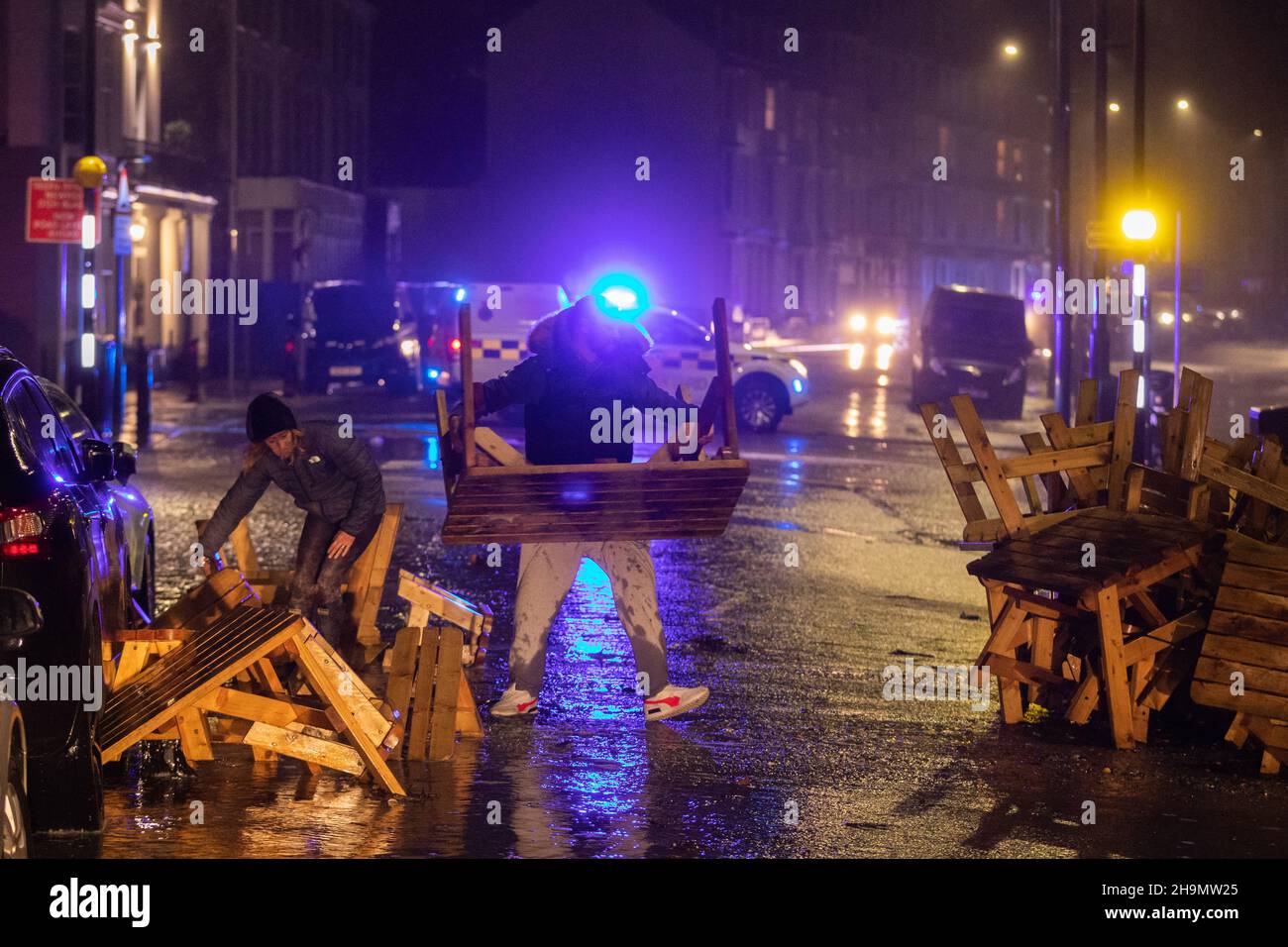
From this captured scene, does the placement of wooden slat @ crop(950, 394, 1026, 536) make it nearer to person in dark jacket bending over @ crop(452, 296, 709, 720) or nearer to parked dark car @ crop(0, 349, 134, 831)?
person in dark jacket bending over @ crop(452, 296, 709, 720)

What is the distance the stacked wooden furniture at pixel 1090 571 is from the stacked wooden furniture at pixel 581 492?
1158 millimetres

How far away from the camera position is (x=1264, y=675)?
748 cm

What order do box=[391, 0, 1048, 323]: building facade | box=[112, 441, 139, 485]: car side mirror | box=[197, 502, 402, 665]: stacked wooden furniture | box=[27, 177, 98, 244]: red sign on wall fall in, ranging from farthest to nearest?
box=[391, 0, 1048, 323]: building facade → box=[27, 177, 98, 244]: red sign on wall → box=[197, 502, 402, 665]: stacked wooden furniture → box=[112, 441, 139, 485]: car side mirror

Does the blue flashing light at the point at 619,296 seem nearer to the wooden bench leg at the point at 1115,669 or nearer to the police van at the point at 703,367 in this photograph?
the police van at the point at 703,367

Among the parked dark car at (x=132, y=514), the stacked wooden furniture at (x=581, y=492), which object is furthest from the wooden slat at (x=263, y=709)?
the parked dark car at (x=132, y=514)

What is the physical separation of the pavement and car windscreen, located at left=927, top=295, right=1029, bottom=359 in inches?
714

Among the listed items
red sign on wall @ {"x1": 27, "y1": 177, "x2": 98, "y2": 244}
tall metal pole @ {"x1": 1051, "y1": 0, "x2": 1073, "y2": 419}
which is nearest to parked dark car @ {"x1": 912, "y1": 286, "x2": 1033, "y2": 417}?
tall metal pole @ {"x1": 1051, "y1": 0, "x2": 1073, "y2": 419}

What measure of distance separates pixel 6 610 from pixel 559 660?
160 inches

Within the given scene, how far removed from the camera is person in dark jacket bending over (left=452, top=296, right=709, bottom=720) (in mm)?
8039

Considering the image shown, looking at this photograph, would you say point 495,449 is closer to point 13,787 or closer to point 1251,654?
point 13,787

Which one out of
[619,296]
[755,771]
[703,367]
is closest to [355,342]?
[703,367]

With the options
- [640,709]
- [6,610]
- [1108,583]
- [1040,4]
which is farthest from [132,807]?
[1040,4]

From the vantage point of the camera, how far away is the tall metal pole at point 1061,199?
2667cm
